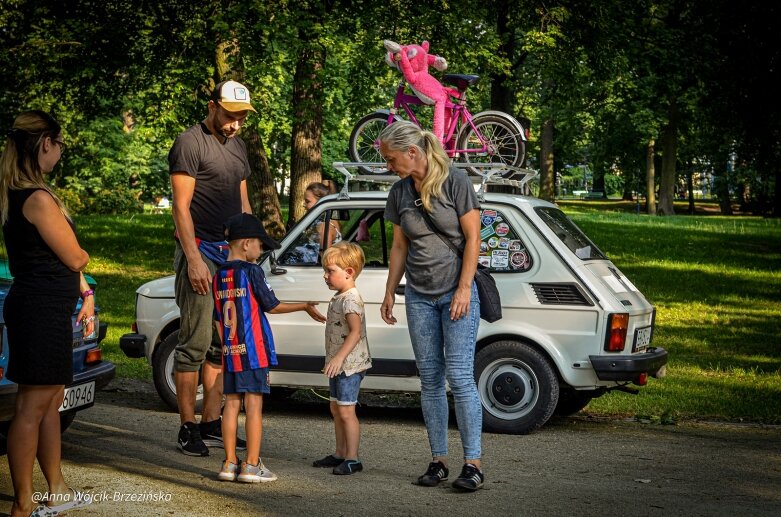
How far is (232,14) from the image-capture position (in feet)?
61.1

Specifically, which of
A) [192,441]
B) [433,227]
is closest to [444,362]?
[433,227]

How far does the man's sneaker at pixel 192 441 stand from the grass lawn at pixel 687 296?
146 inches

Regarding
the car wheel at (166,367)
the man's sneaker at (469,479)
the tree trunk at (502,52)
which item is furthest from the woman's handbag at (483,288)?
the tree trunk at (502,52)

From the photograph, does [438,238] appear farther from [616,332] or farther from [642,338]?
[642,338]

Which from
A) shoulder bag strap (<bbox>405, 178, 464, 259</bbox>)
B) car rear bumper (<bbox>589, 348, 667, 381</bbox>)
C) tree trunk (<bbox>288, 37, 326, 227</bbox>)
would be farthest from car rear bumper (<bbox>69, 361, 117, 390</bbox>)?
tree trunk (<bbox>288, 37, 326, 227</bbox>)

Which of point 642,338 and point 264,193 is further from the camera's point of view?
point 264,193

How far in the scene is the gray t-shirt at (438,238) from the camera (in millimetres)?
6242

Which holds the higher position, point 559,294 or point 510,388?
point 559,294

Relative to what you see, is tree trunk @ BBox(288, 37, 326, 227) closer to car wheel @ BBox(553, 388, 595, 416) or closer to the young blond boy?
car wheel @ BBox(553, 388, 595, 416)

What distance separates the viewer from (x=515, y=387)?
8.15 m

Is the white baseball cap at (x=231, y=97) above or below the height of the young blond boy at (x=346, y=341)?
above

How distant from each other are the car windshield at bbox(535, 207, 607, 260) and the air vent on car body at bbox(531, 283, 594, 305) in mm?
320

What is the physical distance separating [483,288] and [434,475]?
1.07m

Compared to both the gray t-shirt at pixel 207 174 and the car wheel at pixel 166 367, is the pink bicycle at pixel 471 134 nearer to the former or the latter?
the car wheel at pixel 166 367
